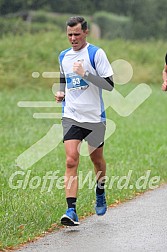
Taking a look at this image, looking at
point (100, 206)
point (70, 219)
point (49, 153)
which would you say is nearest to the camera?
point (70, 219)

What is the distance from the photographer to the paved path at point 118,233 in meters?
6.96

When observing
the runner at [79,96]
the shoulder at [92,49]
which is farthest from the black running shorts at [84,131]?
the shoulder at [92,49]

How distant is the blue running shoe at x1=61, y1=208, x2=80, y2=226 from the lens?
7.59m

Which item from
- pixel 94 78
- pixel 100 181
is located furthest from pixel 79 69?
pixel 100 181

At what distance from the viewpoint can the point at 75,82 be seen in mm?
7930

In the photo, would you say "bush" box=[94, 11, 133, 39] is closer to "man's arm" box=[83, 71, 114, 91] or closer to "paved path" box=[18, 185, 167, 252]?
"paved path" box=[18, 185, 167, 252]

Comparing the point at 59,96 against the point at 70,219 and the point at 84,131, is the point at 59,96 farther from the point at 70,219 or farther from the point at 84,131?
the point at 70,219

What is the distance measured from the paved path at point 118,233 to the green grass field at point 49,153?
0.78 ft

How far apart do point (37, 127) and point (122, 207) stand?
31.8 feet

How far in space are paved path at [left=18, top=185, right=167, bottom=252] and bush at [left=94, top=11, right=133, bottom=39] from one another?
159ft

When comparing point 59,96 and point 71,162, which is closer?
point 71,162

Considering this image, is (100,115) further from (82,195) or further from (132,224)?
(82,195)

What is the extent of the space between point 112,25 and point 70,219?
50.8m

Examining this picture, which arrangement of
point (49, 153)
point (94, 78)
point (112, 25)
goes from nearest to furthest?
1. point (94, 78)
2. point (49, 153)
3. point (112, 25)
